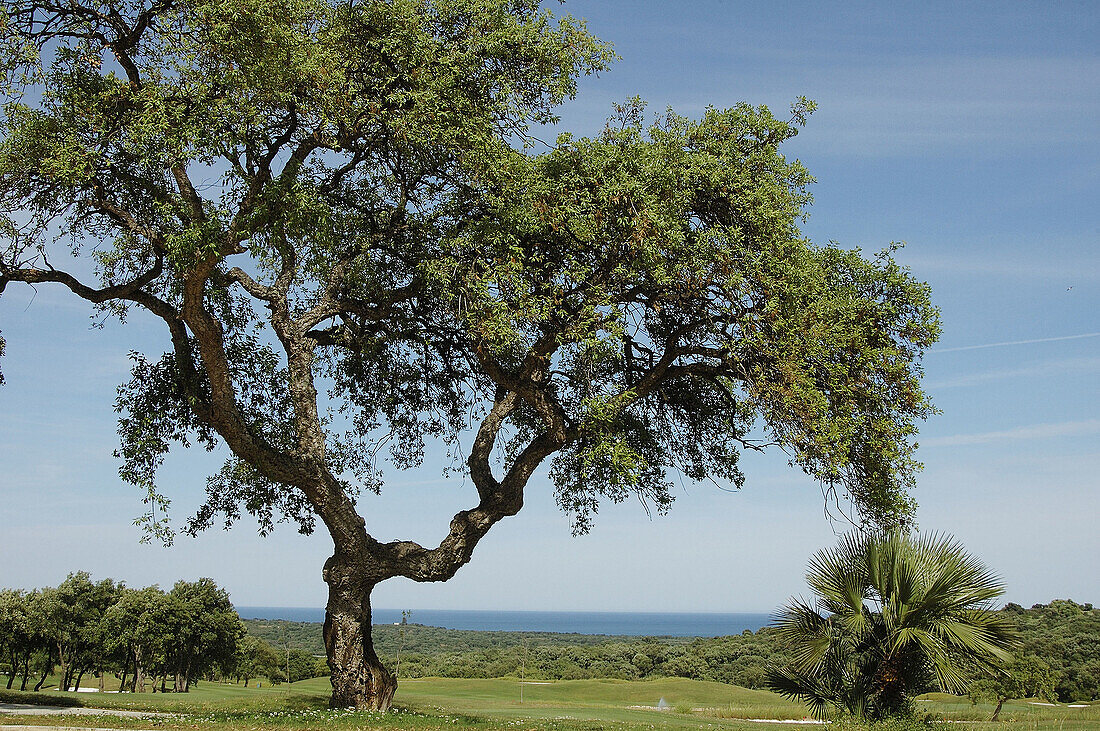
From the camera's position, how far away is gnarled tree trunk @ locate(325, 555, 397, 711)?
49.0 feet

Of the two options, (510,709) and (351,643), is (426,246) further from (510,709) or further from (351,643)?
(510,709)

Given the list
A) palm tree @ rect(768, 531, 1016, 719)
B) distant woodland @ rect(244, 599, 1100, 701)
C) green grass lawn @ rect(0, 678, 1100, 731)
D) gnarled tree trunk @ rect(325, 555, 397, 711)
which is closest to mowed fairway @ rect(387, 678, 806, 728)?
green grass lawn @ rect(0, 678, 1100, 731)

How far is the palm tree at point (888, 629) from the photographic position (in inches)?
433

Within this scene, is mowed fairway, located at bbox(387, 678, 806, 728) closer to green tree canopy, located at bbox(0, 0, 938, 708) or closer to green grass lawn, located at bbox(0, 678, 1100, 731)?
green grass lawn, located at bbox(0, 678, 1100, 731)

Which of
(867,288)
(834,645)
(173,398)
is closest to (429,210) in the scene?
(173,398)

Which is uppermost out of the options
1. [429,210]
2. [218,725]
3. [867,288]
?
[429,210]

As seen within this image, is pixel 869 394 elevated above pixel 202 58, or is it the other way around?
pixel 202 58

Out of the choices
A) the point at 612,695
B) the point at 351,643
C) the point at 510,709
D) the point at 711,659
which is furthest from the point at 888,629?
the point at 711,659

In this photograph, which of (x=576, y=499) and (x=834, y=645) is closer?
(x=834, y=645)

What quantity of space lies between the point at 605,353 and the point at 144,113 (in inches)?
321

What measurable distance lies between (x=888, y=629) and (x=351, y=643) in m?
9.36

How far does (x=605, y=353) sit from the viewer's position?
13.7m

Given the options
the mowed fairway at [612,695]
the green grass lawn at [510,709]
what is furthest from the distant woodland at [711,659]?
the green grass lawn at [510,709]

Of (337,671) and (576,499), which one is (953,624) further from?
(337,671)
